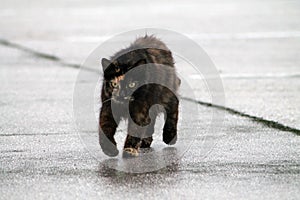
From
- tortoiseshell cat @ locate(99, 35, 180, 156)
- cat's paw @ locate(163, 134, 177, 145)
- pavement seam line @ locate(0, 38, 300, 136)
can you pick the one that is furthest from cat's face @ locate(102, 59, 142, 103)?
pavement seam line @ locate(0, 38, 300, 136)

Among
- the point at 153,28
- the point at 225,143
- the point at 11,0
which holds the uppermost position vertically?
the point at 225,143

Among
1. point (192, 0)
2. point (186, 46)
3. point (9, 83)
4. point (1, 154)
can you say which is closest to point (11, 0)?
point (192, 0)

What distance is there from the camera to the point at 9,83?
1193 centimetres

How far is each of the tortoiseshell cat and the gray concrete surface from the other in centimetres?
31

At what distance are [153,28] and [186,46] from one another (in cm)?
242

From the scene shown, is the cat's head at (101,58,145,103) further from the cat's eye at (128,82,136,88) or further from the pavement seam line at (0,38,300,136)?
the pavement seam line at (0,38,300,136)

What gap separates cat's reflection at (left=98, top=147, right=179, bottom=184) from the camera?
672 cm

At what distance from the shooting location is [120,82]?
678 centimetres

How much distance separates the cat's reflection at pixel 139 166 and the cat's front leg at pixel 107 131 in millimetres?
88

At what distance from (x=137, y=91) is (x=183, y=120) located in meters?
2.24

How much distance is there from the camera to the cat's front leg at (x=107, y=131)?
7.21 m

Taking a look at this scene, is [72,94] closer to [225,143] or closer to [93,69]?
[93,69]

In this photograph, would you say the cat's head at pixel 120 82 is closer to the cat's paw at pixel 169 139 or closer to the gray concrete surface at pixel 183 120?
the gray concrete surface at pixel 183 120

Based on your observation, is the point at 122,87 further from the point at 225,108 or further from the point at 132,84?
the point at 225,108
